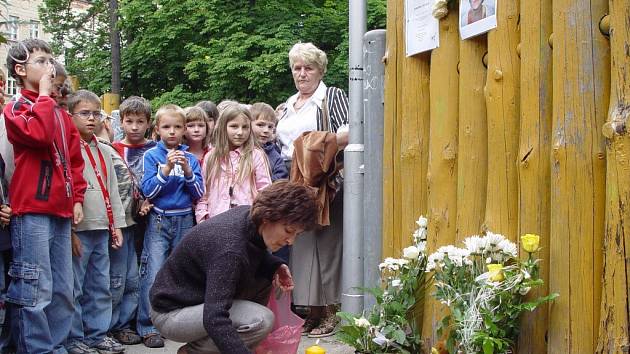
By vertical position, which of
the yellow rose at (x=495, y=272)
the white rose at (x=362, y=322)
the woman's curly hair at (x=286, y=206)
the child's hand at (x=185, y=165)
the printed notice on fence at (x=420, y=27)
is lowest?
the white rose at (x=362, y=322)

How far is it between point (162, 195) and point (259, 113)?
3.59 ft

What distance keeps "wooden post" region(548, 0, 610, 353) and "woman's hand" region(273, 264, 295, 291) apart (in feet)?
5.83

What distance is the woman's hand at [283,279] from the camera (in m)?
4.35

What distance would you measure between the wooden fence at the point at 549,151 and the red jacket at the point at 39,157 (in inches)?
84.0

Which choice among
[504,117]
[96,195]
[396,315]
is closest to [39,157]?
[96,195]

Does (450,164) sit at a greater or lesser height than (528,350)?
greater

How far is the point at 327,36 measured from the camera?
63.3ft

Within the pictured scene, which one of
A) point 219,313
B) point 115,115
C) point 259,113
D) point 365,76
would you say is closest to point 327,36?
point 115,115

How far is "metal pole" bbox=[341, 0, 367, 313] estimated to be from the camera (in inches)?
187

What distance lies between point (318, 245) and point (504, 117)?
2.57 meters

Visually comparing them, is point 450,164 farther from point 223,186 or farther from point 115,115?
point 115,115

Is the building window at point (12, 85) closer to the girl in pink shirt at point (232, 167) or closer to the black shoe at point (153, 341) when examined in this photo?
the girl in pink shirt at point (232, 167)

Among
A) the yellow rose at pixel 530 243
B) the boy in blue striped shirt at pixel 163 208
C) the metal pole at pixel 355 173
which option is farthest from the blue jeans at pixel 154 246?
the yellow rose at pixel 530 243

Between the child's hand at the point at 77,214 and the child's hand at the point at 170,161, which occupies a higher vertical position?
the child's hand at the point at 170,161
